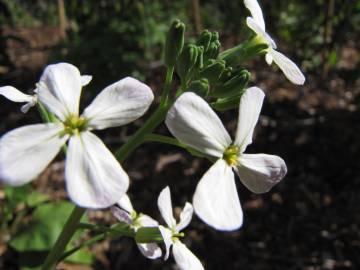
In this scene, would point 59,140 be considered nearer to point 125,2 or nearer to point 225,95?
point 225,95

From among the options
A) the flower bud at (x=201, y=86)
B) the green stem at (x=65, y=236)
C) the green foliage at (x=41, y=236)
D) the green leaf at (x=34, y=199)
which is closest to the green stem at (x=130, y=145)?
the green stem at (x=65, y=236)

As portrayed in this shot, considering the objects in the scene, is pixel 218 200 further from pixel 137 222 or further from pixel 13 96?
pixel 13 96

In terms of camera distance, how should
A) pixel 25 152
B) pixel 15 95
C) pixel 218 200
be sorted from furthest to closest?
pixel 15 95, pixel 218 200, pixel 25 152

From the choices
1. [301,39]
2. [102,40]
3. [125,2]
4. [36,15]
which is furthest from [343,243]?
[36,15]

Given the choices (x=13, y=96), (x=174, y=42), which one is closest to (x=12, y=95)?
(x=13, y=96)

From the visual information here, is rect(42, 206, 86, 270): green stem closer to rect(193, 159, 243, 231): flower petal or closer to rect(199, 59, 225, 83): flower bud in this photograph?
rect(193, 159, 243, 231): flower petal

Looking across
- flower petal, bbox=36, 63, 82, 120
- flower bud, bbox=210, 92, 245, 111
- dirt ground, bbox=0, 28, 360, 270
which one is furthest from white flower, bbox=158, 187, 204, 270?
dirt ground, bbox=0, 28, 360, 270
